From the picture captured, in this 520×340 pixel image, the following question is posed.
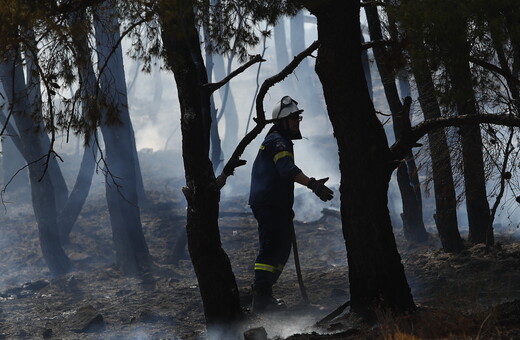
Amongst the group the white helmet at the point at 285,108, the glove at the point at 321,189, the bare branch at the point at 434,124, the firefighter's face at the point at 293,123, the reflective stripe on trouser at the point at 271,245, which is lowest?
the reflective stripe on trouser at the point at 271,245

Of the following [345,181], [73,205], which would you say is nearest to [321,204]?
[73,205]

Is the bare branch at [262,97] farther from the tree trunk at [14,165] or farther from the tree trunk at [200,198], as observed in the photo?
the tree trunk at [14,165]

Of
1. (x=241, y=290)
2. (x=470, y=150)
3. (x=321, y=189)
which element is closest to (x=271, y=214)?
(x=321, y=189)

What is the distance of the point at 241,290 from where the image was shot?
8266 millimetres

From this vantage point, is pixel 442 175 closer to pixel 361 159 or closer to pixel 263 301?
pixel 263 301

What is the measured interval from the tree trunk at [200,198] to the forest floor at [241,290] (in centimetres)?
33

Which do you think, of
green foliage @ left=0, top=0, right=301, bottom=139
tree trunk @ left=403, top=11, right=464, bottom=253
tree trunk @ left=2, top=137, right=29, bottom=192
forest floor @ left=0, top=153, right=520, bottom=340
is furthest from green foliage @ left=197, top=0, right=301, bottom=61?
tree trunk @ left=2, top=137, right=29, bottom=192

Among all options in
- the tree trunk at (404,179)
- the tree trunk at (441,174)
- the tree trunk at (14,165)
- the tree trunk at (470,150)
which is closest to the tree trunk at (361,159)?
the tree trunk at (470,150)

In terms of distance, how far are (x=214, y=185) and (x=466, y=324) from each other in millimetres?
2490

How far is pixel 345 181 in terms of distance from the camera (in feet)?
18.5

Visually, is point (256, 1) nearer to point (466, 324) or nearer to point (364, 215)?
point (364, 215)

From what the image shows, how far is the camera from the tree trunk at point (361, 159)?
5.53 meters

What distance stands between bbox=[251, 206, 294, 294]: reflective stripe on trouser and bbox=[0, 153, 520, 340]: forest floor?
0.38 metres

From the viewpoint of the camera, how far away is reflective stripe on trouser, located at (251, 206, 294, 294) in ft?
23.5
